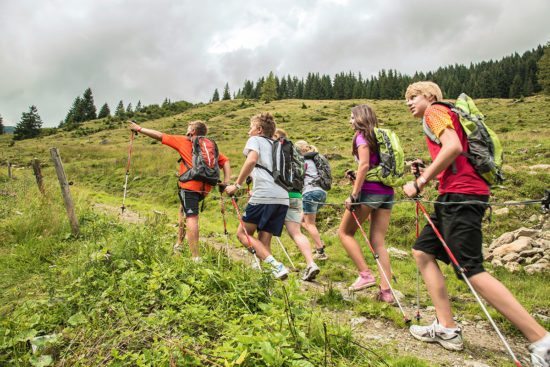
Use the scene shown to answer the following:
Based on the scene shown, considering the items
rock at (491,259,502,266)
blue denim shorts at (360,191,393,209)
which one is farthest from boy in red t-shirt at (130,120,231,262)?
rock at (491,259,502,266)

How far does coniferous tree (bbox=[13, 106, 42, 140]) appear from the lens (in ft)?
231

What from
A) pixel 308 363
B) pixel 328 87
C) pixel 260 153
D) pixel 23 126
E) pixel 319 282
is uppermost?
pixel 328 87

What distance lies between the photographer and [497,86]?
9156 centimetres

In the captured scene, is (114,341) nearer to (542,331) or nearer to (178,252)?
(178,252)

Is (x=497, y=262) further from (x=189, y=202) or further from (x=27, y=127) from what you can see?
(x=27, y=127)

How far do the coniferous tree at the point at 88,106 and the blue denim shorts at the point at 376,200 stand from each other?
9997 cm

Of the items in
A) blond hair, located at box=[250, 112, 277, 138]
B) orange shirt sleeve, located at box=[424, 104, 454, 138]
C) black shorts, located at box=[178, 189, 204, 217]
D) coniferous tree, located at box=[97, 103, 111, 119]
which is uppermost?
coniferous tree, located at box=[97, 103, 111, 119]

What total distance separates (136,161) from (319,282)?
58.1 ft

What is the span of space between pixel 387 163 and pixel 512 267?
12.0 ft

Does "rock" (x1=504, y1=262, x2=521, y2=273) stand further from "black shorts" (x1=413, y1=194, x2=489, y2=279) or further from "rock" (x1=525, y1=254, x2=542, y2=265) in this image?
"black shorts" (x1=413, y1=194, x2=489, y2=279)

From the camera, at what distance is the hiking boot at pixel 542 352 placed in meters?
2.57

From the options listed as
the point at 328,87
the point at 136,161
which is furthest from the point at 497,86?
the point at 136,161

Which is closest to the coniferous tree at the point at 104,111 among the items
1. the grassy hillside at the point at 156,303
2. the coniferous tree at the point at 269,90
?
the coniferous tree at the point at 269,90

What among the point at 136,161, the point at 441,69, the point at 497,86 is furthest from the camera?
the point at 441,69
